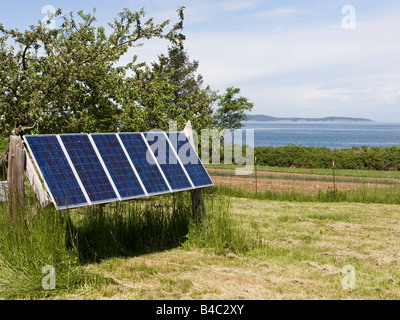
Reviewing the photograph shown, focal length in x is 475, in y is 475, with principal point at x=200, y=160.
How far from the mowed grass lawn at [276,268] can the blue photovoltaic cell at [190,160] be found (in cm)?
122

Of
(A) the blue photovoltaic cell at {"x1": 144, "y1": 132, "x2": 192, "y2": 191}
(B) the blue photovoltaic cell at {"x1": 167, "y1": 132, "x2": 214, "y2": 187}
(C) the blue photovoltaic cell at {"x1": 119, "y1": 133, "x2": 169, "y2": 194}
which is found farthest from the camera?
(B) the blue photovoltaic cell at {"x1": 167, "y1": 132, "x2": 214, "y2": 187}

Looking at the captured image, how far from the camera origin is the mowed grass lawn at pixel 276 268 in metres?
6.23

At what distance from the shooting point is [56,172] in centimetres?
672

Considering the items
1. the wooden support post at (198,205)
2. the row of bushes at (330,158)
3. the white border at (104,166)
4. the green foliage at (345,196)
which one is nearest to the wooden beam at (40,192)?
the white border at (104,166)

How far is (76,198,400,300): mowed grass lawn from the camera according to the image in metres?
6.23

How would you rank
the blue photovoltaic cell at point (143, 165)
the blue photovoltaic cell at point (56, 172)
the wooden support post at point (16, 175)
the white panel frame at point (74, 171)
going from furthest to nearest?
the blue photovoltaic cell at point (143, 165), the wooden support post at point (16, 175), the white panel frame at point (74, 171), the blue photovoltaic cell at point (56, 172)

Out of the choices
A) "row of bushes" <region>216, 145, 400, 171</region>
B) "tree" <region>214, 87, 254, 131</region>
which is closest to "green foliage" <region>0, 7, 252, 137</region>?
"row of bushes" <region>216, 145, 400, 171</region>

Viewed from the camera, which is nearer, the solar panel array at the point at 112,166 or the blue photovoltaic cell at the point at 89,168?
the solar panel array at the point at 112,166

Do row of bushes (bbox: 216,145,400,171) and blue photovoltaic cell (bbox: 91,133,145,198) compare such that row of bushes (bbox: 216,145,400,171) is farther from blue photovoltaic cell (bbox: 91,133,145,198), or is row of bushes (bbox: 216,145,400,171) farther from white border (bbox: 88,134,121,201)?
white border (bbox: 88,134,121,201)

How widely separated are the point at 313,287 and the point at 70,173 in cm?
378

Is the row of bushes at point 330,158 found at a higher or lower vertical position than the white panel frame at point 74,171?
lower

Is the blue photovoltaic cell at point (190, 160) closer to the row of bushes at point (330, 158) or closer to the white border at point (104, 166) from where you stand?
the white border at point (104, 166)

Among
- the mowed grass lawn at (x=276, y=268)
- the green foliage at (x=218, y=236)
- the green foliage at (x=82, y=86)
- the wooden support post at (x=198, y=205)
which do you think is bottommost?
the mowed grass lawn at (x=276, y=268)

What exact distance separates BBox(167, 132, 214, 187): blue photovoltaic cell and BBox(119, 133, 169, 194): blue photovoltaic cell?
28.6 inches
